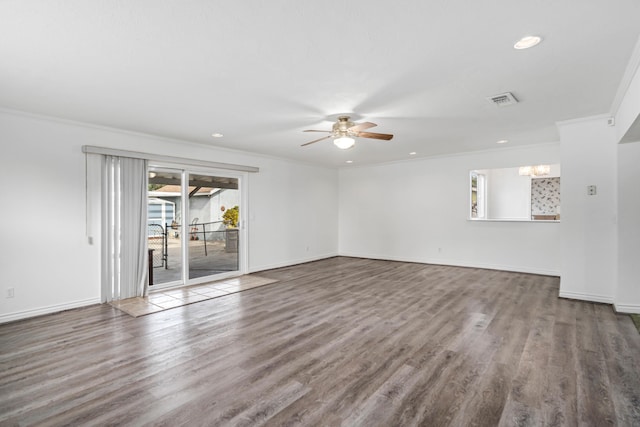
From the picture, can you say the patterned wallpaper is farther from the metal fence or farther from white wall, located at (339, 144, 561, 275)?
the metal fence

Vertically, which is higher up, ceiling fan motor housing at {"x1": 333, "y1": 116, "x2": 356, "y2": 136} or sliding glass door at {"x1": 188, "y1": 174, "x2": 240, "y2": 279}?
ceiling fan motor housing at {"x1": 333, "y1": 116, "x2": 356, "y2": 136}

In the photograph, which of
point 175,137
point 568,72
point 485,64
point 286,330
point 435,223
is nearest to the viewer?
point 485,64

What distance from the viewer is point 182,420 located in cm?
190

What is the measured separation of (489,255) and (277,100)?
5434mm

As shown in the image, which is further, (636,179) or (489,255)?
(489,255)

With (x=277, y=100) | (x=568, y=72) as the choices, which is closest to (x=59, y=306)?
(x=277, y=100)

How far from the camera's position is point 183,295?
4.73 meters

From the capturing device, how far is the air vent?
329 centimetres

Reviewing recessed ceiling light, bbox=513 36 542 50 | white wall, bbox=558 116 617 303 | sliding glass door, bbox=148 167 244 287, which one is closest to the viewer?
recessed ceiling light, bbox=513 36 542 50

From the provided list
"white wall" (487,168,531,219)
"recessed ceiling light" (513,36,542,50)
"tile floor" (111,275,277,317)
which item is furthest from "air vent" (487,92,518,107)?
"white wall" (487,168,531,219)

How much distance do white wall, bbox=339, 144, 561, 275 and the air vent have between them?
305cm

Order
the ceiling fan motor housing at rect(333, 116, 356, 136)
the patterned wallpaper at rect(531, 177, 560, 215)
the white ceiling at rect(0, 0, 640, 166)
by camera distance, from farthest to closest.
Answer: the patterned wallpaper at rect(531, 177, 560, 215) < the ceiling fan motor housing at rect(333, 116, 356, 136) < the white ceiling at rect(0, 0, 640, 166)

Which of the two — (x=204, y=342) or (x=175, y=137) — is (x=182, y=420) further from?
(x=175, y=137)

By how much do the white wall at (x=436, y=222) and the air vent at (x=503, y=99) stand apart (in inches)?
120
